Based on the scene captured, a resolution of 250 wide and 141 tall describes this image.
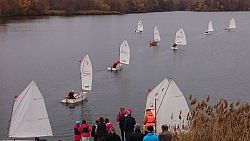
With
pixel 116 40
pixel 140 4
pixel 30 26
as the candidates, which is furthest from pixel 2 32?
pixel 140 4

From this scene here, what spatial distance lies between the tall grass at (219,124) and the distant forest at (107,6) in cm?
11370

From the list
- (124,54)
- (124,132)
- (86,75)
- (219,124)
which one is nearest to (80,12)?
(124,54)

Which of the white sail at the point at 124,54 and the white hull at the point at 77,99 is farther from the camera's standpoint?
the white sail at the point at 124,54

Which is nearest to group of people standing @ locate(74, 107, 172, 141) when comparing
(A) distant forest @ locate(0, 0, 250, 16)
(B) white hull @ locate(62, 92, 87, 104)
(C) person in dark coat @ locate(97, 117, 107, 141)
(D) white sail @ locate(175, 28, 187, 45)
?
(C) person in dark coat @ locate(97, 117, 107, 141)

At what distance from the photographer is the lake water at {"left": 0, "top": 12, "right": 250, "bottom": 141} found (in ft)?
106

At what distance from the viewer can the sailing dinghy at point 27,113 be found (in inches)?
758

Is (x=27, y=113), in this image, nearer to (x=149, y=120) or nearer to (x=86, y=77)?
(x=149, y=120)

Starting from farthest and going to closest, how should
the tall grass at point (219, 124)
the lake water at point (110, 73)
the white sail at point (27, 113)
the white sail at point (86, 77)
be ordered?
the white sail at point (86, 77)
the lake water at point (110, 73)
the white sail at point (27, 113)
the tall grass at point (219, 124)

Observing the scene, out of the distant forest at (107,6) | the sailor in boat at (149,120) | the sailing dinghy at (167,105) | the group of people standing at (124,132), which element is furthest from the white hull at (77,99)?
the distant forest at (107,6)

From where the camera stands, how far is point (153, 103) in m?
19.5

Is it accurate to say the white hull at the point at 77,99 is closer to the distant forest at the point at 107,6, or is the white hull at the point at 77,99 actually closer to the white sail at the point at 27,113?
the white sail at the point at 27,113

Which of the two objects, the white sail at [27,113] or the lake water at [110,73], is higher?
the white sail at [27,113]

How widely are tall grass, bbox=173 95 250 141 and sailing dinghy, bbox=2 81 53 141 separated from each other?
30.5 feet

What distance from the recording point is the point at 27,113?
19.3m
